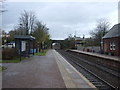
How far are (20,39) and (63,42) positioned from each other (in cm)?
7465

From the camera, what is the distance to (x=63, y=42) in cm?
10188

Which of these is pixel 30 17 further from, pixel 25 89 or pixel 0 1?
pixel 25 89

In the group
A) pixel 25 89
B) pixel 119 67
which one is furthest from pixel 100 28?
pixel 25 89

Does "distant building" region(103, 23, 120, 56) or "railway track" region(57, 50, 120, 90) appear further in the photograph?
"distant building" region(103, 23, 120, 56)

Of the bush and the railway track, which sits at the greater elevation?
the bush

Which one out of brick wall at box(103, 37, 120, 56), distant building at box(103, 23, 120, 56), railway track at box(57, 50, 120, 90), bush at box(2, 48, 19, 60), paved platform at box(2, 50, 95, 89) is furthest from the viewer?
distant building at box(103, 23, 120, 56)

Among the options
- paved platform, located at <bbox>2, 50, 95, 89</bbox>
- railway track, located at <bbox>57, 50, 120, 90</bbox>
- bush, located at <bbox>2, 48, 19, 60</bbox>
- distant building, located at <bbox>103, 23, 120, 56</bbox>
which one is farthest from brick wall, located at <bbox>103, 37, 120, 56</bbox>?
paved platform, located at <bbox>2, 50, 95, 89</bbox>

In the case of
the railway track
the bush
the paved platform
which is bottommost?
the railway track

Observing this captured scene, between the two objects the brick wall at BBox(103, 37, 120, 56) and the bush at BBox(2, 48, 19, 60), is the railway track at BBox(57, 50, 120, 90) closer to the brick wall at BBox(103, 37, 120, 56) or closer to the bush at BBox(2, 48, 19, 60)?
the bush at BBox(2, 48, 19, 60)

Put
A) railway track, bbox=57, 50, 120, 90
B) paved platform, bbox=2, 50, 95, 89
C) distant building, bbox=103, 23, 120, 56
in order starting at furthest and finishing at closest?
distant building, bbox=103, 23, 120, 56 < railway track, bbox=57, 50, 120, 90 < paved platform, bbox=2, 50, 95, 89

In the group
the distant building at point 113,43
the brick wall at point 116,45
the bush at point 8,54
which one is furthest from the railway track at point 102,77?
the distant building at point 113,43

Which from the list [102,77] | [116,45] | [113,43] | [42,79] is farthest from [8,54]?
[113,43]

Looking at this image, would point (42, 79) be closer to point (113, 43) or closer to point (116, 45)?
point (116, 45)

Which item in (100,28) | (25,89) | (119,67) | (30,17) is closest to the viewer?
(25,89)
